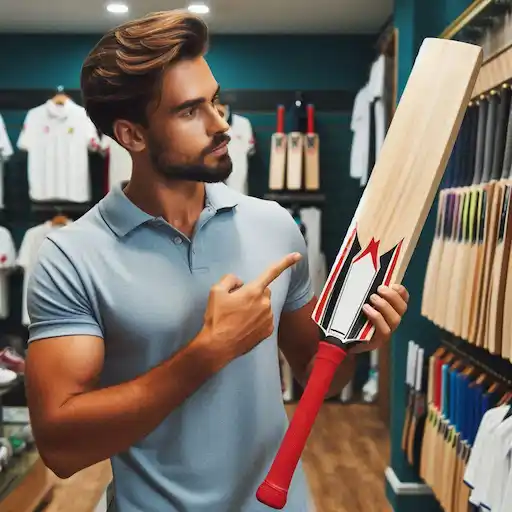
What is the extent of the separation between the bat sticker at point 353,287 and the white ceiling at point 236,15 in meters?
3.56

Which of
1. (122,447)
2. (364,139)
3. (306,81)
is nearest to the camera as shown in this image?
(122,447)

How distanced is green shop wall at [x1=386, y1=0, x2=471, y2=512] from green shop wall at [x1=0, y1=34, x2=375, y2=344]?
2.06m

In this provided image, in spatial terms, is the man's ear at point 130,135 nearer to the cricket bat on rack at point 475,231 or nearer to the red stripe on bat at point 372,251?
the red stripe on bat at point 372,251

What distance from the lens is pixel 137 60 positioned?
1.01 meters

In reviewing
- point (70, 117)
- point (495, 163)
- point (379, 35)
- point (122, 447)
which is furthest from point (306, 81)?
point (122, 447)

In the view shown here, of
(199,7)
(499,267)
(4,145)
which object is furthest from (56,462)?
(4,145)

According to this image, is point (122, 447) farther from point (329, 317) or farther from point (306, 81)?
point (306, 81)

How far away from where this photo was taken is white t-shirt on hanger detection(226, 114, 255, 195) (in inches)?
186

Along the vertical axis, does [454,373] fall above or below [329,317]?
below

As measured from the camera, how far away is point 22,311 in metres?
4.92

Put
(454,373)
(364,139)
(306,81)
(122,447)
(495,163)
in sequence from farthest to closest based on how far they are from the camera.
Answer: (306,81) → (364,139) → (454,373) → (495,163) → (122,447)

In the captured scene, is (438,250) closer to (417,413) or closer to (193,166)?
(417,413)

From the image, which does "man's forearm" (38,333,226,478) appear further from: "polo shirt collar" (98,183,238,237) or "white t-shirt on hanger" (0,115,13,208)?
"white t-shirt on hanger" (0,115,13,208)

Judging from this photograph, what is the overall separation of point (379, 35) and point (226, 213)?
4.25 metres
